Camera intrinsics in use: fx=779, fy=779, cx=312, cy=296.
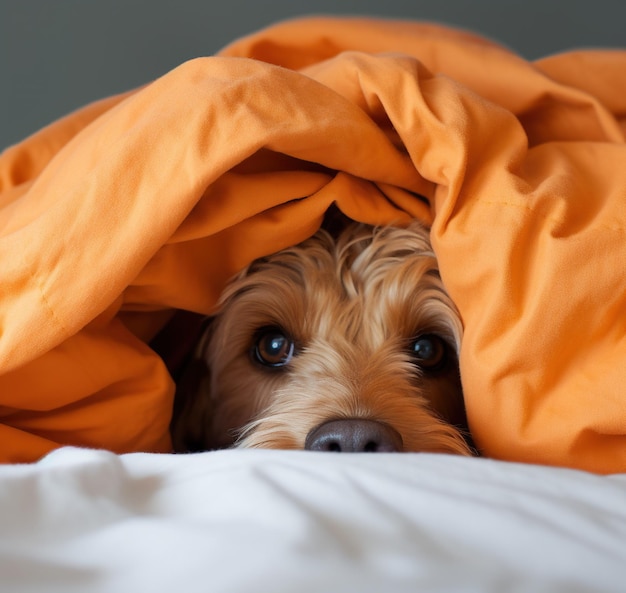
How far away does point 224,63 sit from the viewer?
120 cm

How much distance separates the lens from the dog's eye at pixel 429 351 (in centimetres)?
158

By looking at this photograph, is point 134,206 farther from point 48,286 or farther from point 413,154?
point 413,154

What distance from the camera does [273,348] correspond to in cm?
162

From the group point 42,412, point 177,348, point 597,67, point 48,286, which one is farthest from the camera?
point 177,348

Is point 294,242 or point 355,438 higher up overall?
point 294,242

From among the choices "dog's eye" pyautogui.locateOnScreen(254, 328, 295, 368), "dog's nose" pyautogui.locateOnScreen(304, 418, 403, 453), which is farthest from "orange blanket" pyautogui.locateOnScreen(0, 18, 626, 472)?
"dog's eye" pyautogui.locateOnScreen(254, 328, 295, 368)

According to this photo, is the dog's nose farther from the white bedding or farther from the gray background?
the gray background

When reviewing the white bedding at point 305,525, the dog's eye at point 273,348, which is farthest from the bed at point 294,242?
the dog's eye at point 273,348

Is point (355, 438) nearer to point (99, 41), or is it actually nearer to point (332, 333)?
point (332, 333)

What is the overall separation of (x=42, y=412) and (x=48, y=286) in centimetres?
24

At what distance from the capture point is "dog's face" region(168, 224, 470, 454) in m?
1.49

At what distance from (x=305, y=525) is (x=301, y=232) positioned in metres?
0.76

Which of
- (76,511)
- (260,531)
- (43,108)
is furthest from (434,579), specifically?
(43,108)

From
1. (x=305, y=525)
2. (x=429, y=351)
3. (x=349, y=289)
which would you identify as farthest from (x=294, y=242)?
(x=305, y=525)
